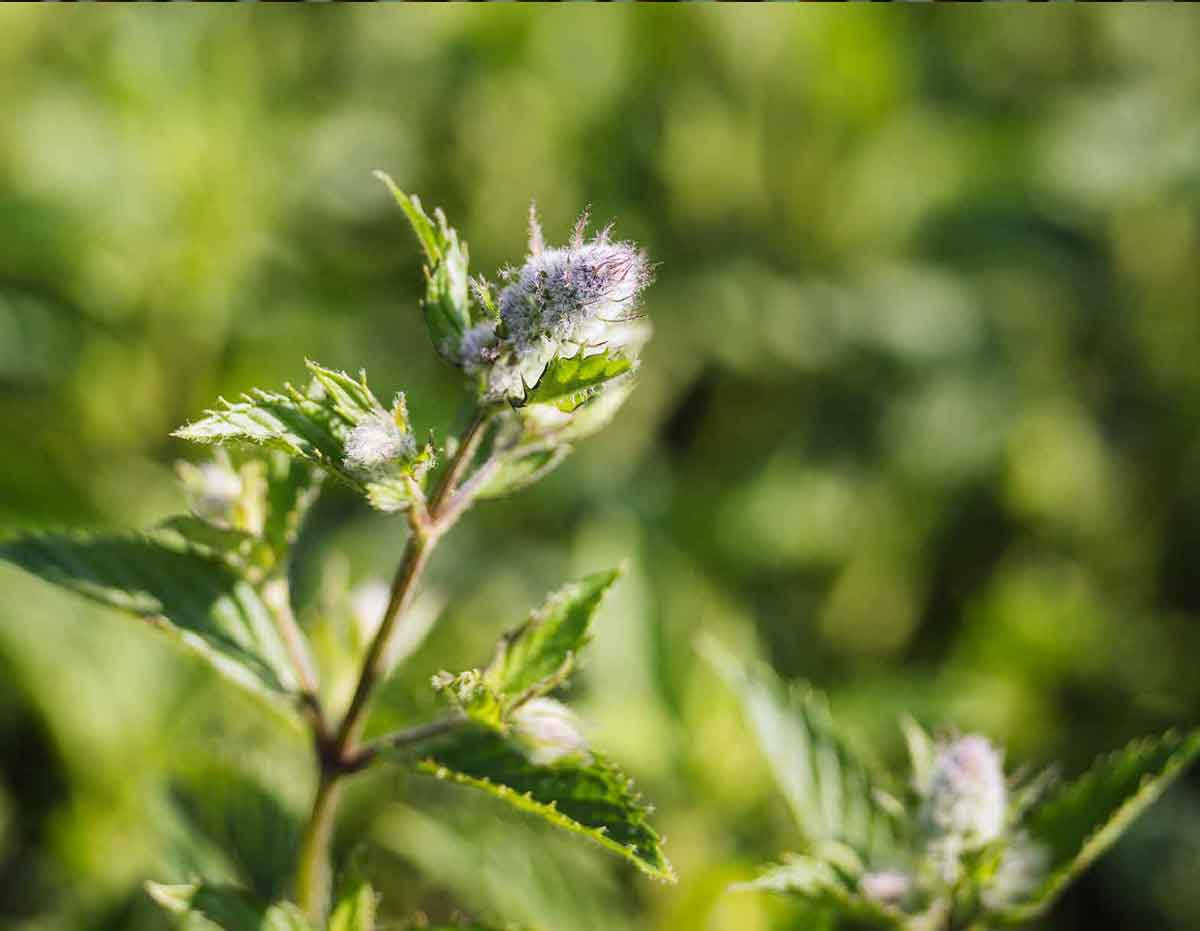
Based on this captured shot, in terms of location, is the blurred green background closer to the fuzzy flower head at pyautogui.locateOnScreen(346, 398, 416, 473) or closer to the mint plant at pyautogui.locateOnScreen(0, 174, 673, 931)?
the mint plant at pyautogui.locateOnScreen(0, 174, 673, 931)

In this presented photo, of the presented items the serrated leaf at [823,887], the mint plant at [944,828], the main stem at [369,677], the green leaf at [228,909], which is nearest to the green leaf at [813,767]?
the mint plant at [944,828]

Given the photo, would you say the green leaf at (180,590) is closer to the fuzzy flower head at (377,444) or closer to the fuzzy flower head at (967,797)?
the fuzzy flower head at (377,444)

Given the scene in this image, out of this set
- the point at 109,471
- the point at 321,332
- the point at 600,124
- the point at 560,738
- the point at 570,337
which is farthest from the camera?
the point at 600,124

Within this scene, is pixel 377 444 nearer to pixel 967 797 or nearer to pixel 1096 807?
pixel 967 797

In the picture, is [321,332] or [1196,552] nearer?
[321,332]

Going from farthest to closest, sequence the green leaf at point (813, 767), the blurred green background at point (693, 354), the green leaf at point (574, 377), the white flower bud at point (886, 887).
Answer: the blurred green background at point (693, 354), the green leaf at point (813, 767), the white flower bud at point (886, 887), the green leaf at point (574, 377)

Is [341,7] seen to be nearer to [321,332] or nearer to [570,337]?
[321,332]

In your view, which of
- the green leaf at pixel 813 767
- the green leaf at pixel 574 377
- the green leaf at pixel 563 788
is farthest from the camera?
the green leaf at pixel 813 767

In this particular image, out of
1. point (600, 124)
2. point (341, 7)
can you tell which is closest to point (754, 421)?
point (600, 124)
